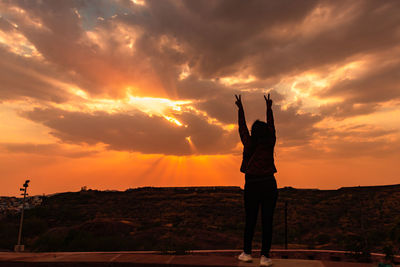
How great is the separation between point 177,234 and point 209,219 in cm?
1189

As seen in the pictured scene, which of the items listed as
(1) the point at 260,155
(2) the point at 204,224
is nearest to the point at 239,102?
(1) the point at 260,155

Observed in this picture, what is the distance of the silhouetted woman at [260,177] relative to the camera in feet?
20.9

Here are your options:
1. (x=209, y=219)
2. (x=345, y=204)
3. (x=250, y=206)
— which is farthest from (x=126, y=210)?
(x=250, y=206)

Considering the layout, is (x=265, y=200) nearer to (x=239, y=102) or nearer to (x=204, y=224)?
(x=239, y=102)

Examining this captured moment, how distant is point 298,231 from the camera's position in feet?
102

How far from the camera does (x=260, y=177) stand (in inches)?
253

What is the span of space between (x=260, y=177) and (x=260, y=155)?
1.40 feet

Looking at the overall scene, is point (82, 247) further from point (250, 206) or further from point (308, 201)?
point (308, 201)

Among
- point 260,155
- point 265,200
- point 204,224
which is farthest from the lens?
point 204,224

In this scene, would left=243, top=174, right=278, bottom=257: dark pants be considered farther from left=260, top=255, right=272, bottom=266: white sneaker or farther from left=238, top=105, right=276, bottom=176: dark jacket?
left=260, top=255, right=272, bottom=266: white sneaker

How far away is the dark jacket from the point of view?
21.1 ft

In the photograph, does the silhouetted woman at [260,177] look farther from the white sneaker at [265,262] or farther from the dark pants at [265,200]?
the white sneaker at [265,262]

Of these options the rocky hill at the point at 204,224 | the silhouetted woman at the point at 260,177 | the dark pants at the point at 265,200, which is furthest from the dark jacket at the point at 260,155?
the rocky hill at the point at 204,224

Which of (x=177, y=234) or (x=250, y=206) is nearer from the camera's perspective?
(x=250, y=206)
